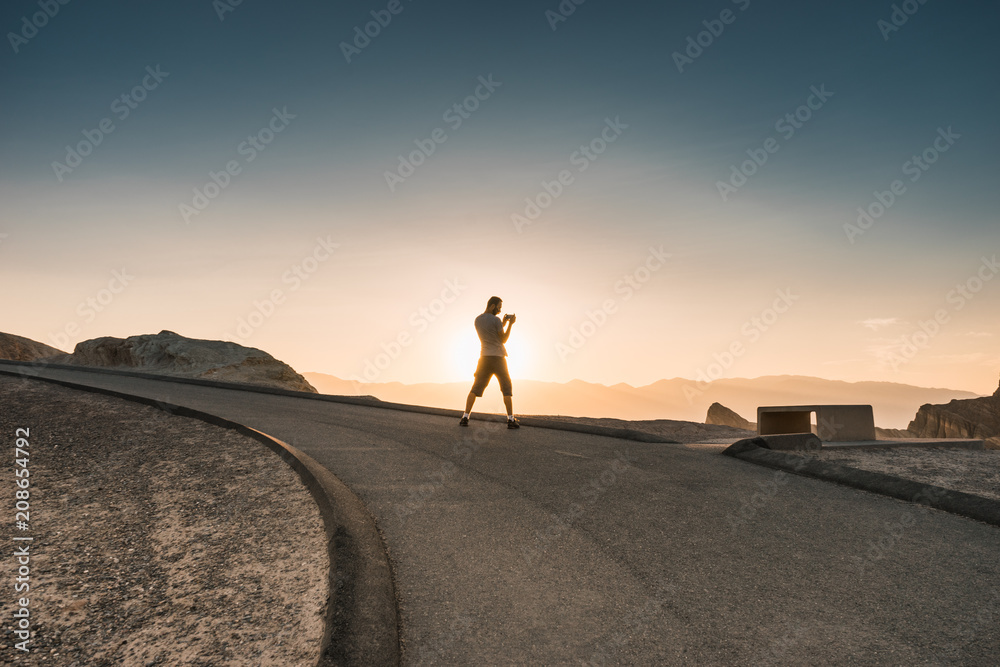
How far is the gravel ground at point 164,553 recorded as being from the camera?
343 cm

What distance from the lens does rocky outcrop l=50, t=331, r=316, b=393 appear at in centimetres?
2161

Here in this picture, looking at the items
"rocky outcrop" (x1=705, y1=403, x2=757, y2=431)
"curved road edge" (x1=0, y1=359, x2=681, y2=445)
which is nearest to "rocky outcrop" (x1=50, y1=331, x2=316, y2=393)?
"curved road edge" (x1=0, y1=359, x2=681, y2=445)

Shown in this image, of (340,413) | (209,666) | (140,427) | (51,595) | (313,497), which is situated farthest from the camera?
(340,413)

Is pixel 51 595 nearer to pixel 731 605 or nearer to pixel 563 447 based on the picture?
pixel 731 605

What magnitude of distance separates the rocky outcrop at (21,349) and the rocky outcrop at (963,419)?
5325 cm

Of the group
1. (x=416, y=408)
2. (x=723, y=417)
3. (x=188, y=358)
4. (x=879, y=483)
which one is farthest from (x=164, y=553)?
(x=723, y=417)

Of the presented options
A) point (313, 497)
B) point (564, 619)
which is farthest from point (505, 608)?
point (313, 497)

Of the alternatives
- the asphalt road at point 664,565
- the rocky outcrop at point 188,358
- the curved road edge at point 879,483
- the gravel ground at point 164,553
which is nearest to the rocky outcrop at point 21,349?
the rocky outcrop at point 188,358

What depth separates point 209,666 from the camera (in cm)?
314

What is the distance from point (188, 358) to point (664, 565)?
22.3m

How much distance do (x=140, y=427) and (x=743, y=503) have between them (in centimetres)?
791

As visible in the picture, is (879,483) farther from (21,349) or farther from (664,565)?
(21,349)

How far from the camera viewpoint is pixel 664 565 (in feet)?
14.0

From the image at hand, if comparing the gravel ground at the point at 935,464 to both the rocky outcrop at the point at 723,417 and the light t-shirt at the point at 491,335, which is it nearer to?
the light t-shirt at the point at 491,335
